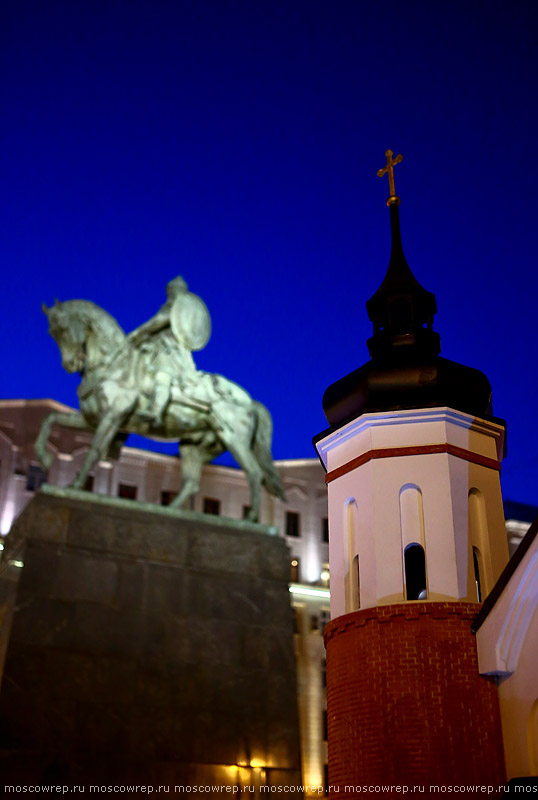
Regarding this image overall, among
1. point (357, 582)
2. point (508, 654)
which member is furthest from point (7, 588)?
point (508, 654)

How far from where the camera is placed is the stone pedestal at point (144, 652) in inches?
637

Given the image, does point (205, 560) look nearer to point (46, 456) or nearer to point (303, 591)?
point (46, 456)

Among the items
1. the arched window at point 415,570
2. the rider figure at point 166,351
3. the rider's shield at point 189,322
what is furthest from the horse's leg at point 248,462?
the arched window at point 415,570

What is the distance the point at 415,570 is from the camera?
43.1ft

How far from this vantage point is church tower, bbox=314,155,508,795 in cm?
1089

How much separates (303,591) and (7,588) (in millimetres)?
25876

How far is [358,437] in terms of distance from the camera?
1322cm

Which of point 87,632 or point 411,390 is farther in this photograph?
point 87,632

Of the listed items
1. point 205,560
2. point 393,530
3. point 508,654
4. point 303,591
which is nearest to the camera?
point 508,654

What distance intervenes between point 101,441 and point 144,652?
433 cm

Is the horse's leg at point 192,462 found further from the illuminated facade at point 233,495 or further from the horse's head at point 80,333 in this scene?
the illuminated facade at point 233,495

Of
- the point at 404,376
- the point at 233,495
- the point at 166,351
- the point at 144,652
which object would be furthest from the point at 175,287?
the point at 233,495

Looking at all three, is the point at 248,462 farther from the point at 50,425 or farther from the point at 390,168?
the point at 390,168

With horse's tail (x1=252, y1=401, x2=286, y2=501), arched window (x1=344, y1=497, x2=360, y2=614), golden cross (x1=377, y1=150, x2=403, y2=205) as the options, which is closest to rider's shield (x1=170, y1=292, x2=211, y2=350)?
horse's tail (x1=252, y1=401, x2=286, y2=501)
